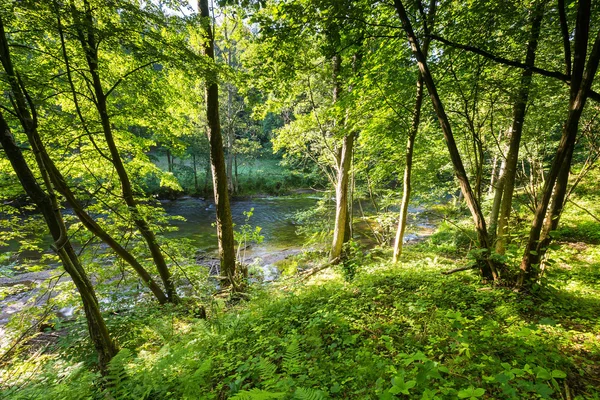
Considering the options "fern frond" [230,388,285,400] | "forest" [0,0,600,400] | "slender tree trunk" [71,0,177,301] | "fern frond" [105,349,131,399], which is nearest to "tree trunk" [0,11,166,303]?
"forest" [0,0,600,400]

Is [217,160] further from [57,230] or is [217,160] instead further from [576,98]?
[576,98]

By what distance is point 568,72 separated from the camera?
270 cm

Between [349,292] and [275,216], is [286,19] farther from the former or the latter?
[275,216]

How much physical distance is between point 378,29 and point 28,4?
451 centimetres

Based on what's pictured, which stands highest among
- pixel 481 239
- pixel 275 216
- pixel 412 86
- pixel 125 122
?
pixel 412 86

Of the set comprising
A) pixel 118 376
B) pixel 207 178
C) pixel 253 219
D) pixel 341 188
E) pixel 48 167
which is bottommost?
pixel 253 219

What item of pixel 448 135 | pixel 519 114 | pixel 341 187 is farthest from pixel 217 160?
pixel 519 114

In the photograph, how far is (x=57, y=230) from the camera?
2744mm

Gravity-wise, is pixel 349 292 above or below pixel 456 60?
below

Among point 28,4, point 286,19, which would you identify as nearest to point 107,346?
Answer: point 28,4

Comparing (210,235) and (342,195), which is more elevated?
(342,195)

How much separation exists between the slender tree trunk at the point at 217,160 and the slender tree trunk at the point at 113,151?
1.34 m

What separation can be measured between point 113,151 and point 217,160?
1914mm

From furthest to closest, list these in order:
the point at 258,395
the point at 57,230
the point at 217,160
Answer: the point at 217,160 < the point at 57,230 < the point at 258,395
